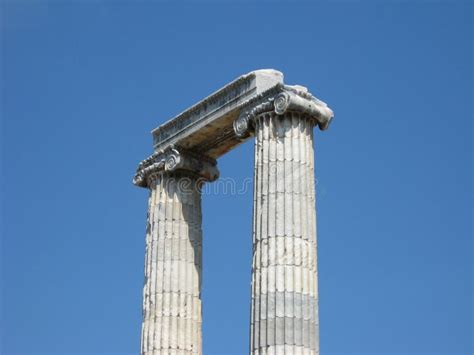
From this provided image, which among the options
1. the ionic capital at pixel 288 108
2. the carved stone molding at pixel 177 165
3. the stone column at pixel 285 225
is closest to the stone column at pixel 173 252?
the carved stone molding at pixel 177 165

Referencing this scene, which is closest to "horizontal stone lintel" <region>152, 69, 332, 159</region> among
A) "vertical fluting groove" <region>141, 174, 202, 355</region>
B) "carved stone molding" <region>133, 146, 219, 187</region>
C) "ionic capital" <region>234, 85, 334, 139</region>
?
"ionic capital" <region>234, 85, 334, 139</region>

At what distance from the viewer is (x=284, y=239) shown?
32281 mm

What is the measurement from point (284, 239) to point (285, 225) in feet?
1.63

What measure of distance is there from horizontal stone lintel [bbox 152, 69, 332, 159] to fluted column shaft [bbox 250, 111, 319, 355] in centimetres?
63

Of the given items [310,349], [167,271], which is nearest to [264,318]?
[310,349]

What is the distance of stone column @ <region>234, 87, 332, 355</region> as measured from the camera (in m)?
31.1

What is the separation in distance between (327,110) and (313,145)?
1.46 m

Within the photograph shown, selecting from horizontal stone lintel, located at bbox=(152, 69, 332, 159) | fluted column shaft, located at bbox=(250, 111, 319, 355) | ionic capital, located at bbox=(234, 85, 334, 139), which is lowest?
fluted column shaft, located at bbox=(250, 111, 319, 355)

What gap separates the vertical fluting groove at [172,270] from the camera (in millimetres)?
37656

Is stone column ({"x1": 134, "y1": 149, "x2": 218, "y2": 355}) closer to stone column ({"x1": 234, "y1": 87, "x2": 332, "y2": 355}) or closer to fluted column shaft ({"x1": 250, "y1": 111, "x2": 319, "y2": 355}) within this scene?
stone column ({"x1": 234, "y1": 87, "x2": 332, "y2": 355})

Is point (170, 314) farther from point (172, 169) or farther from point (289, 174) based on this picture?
point (289, 174)

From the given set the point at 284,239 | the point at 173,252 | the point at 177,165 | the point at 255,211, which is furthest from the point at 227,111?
the point at 284,239

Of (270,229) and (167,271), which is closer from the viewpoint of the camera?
(270,229)

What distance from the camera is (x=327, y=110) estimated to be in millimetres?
35094
